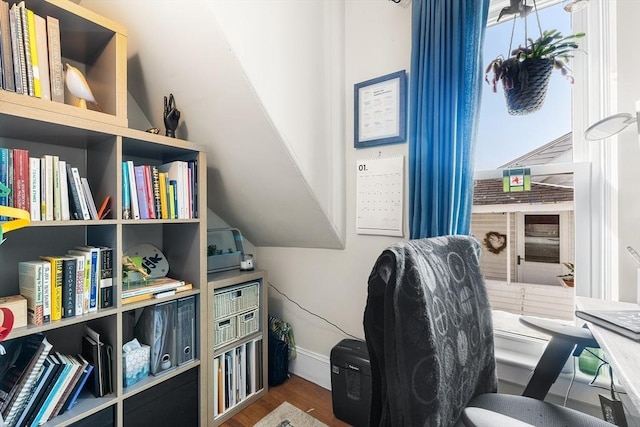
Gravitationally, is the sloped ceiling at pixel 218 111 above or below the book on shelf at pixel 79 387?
above

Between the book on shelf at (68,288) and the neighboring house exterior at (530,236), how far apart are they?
188 centimetres

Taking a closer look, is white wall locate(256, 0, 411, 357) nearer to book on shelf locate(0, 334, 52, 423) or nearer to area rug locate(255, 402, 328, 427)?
area rug locate(255, 402, 328, 427)

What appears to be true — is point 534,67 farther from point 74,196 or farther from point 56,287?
point 56,287

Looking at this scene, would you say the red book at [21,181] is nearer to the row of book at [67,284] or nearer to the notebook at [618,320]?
the row of book at [67,284]

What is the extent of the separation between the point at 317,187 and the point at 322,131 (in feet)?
1.12

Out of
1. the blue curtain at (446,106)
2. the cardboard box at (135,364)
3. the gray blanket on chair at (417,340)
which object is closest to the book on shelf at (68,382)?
the cardboard box at (135,364)

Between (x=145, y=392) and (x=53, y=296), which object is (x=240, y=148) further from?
(x=145, y=392)

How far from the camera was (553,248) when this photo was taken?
55.2 inches

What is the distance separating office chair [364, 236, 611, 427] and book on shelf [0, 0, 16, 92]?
1.46 metres

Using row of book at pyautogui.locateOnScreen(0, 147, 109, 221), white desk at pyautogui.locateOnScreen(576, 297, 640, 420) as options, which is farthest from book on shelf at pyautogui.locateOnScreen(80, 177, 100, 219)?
white desk at pyautogui.locateOnScreen(576, 297, 640, 420)

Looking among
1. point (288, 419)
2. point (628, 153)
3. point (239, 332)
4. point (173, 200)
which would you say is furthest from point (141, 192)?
point (628, 153)

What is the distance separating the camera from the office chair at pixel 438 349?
0.66 m

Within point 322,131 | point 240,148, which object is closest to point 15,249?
point 240,148

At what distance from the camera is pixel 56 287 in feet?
3.67
